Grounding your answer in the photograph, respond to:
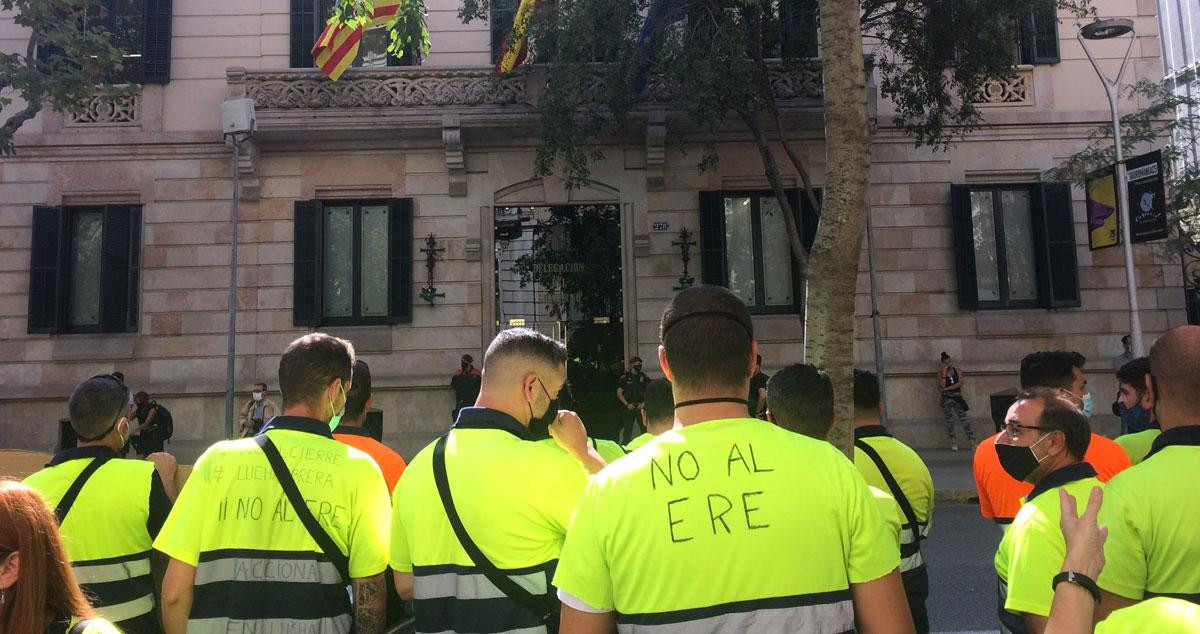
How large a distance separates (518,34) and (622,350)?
6504 millimetres

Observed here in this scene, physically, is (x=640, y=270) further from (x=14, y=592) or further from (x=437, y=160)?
(x=14, y=592)

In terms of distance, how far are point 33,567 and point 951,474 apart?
13.6m

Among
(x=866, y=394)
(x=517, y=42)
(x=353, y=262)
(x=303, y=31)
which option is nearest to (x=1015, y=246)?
(x=517, y=42)

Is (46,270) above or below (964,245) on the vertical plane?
below

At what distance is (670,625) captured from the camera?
191 cm

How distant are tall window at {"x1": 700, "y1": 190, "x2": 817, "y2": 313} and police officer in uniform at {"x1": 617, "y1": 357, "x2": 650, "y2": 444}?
2.53 m

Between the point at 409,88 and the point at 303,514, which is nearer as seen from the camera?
the point at 303,514

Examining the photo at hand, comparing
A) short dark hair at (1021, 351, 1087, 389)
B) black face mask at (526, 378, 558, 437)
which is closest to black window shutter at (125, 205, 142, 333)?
black face mask at (526, 378, 558, 437)

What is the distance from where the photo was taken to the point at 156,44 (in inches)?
669

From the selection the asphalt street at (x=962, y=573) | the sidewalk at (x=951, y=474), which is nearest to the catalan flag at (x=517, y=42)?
the sidewalk at (x=951, y=474)

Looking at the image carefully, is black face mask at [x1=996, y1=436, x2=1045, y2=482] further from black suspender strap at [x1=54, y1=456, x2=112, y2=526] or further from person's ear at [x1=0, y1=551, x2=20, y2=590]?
black suspender strap at [x1=54, y1=456, x2=112, y2=526]

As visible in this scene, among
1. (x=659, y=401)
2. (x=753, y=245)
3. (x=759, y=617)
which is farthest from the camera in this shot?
(x=753, y=245)

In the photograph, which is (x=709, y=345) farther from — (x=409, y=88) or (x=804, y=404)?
(x=409, y=88)

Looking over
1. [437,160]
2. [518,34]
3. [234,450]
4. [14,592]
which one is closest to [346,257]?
[437,160]
